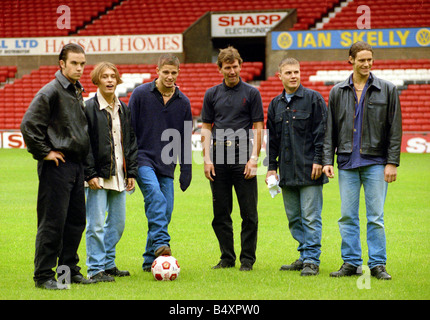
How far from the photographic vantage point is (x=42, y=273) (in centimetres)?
583

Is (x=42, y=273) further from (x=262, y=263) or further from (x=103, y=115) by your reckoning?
(x=262, y=263)

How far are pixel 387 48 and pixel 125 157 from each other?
→ 24.6 meters

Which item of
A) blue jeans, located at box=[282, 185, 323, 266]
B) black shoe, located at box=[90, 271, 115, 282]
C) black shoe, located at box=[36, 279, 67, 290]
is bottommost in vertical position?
black shoe, located at box=[90, 271, 115, 282]

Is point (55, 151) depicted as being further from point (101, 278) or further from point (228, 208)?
point (228, 208)

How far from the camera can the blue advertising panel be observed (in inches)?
1129

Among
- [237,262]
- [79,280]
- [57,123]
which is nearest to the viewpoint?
[57,123]

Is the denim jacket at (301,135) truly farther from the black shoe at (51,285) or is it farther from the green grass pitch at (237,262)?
the black shoe at (51,285)

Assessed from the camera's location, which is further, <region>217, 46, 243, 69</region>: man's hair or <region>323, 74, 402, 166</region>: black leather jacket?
<region>217, 46, 243, 69</region>: man's hair

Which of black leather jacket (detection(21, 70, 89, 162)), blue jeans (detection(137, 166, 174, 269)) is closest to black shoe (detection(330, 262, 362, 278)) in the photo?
blue jeans (detection(137, 166, 174, 269))

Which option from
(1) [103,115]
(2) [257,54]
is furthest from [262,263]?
(2) [257,54]

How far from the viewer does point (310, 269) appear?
655 cm

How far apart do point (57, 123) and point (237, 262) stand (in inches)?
105

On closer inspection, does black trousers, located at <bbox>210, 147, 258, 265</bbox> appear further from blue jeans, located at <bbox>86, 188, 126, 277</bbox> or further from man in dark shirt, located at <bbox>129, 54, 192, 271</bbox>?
blue jeans, located at <bbox>86, 188, 126, 277</bbox>

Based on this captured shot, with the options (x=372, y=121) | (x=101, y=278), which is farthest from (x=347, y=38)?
(x=101, y=278)
